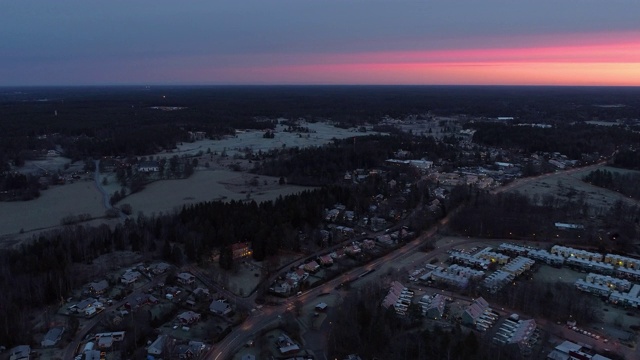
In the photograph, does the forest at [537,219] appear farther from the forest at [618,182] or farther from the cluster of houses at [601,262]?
the forest at [618,182]

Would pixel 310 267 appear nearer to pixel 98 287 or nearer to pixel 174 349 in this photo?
pixel 174 349

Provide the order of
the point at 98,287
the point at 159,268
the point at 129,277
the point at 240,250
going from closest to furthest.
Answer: the point at 98,287
the point at 129,277
the point at 159,268
the point at 240,250

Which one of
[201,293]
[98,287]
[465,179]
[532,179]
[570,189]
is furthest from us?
[532,179]

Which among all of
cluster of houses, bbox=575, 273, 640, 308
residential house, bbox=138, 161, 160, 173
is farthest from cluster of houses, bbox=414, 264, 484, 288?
residential house, bbox=138, 161, 160, 173

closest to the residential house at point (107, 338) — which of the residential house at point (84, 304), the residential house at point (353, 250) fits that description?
the residential house at point (84, 304)

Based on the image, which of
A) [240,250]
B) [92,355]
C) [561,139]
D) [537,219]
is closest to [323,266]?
[240,250]

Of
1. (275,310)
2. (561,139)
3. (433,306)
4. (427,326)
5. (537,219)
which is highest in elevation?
(561,139)

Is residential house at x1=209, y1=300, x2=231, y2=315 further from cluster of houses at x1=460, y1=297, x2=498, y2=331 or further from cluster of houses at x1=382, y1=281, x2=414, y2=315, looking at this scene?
cluster of houses at x1=460, y1=297, x2=498, y2=331
